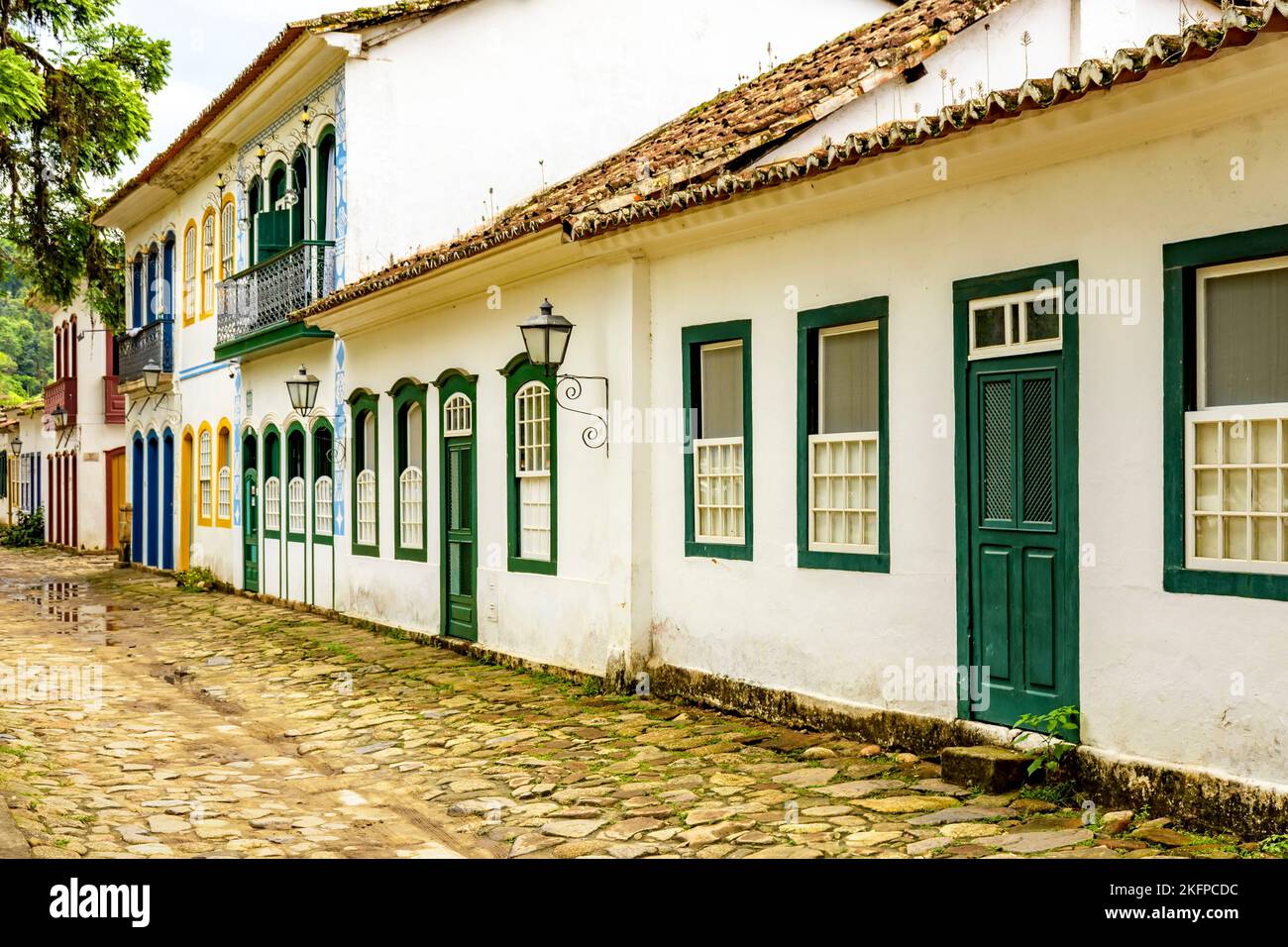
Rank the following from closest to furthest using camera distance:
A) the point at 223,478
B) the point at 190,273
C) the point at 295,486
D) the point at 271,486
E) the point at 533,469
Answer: the point at 533,469
the point at 295,486
the point at 271,486
the point at 223,478
the point at 190,273

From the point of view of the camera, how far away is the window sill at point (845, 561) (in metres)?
8.20

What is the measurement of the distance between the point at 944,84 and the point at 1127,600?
5591 millimetres

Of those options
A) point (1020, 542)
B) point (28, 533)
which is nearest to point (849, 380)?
point (1020, 542)

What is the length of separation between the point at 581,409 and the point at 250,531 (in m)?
10.6

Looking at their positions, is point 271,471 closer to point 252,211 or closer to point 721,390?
point 252,211

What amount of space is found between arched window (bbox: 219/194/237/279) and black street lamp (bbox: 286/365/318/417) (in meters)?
4.41

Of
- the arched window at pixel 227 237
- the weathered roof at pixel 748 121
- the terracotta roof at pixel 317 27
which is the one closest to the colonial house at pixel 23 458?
the arched window at pixel 227 237

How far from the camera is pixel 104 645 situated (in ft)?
47.6

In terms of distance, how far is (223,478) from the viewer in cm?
2164

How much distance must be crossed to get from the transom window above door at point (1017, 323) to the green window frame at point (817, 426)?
0.75m

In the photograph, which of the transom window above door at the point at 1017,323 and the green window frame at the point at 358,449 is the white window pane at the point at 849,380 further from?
the green window frame at the point at 358,449

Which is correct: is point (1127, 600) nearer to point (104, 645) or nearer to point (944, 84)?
point (944, 84)

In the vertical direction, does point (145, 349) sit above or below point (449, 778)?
above

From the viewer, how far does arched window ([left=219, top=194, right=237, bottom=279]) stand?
2088cm
